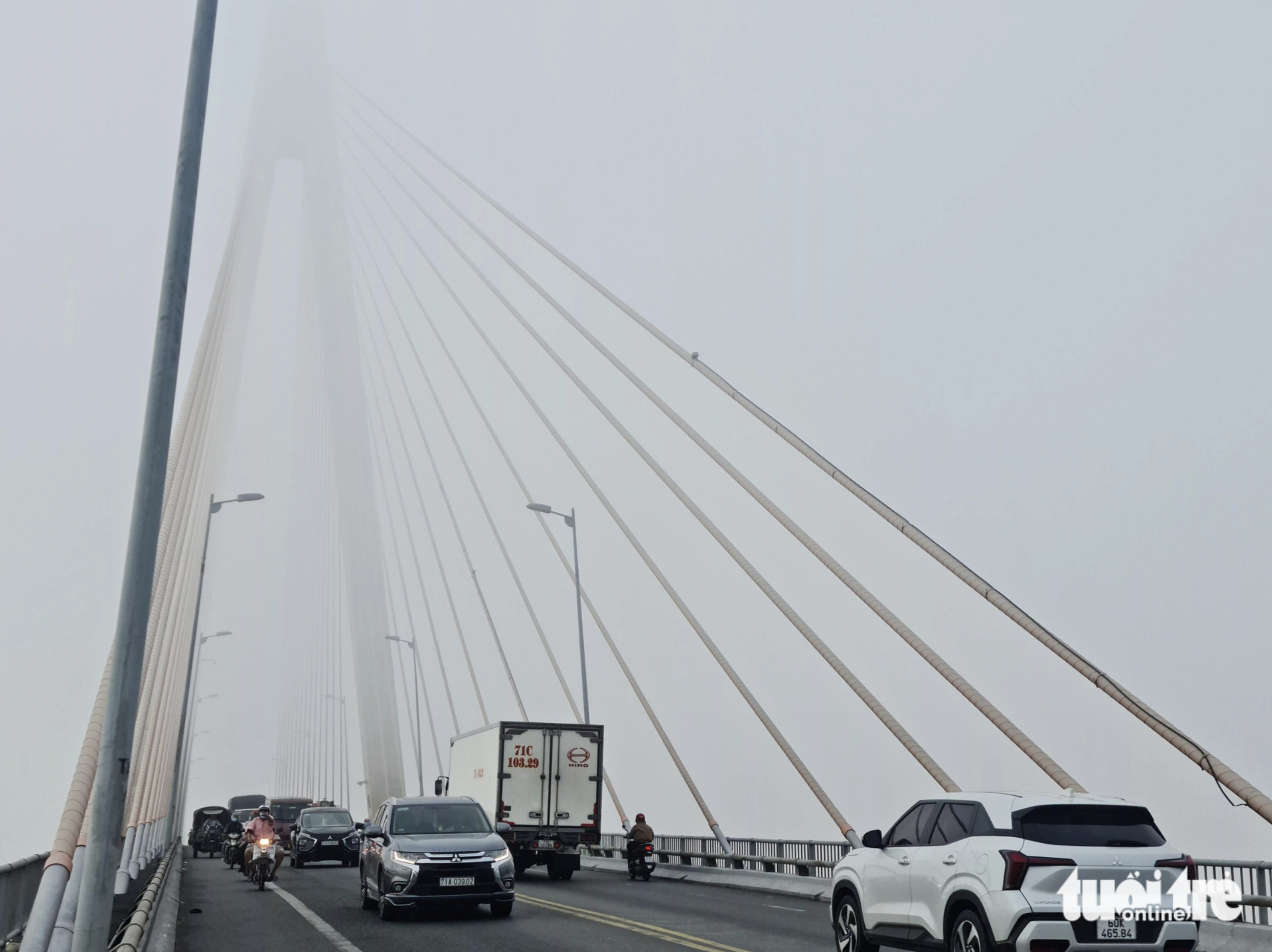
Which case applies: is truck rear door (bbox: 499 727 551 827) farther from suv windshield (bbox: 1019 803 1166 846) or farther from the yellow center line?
suv windshield (bbox: 1019 803 1166 846)

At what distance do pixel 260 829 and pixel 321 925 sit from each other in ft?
32.4

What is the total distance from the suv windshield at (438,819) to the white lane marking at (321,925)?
1.49 metres

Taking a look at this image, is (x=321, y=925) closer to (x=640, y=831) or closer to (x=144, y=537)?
(x=144, y=537)

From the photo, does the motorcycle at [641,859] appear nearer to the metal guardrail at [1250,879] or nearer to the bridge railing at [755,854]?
the bridge railing at [755,854]

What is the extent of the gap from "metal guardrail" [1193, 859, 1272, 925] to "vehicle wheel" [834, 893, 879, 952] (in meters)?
3.75

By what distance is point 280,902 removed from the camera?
21.0m

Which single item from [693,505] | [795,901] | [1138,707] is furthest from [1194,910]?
[693,505]

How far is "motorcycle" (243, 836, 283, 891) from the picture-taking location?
81.0 ft

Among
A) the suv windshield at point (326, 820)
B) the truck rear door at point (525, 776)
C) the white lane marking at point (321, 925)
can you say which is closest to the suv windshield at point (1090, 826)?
the white lane marking at point (321, 925)

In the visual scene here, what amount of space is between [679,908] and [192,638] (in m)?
27.2

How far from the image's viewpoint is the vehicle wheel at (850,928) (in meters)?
11.7

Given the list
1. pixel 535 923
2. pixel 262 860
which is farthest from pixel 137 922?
pixel 262 860

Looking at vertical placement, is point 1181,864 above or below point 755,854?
above

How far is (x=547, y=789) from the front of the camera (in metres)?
28.6
